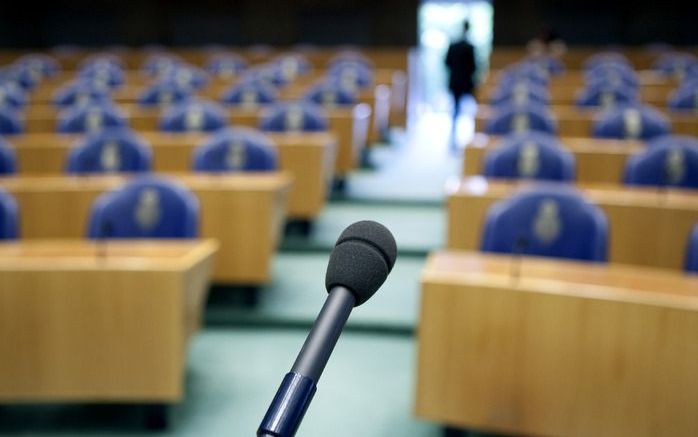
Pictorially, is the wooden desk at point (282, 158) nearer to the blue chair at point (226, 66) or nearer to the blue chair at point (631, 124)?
the blue chair at point (631, 124)

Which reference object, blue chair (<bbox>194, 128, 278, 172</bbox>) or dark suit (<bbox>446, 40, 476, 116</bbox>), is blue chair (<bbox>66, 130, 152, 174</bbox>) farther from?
dark suit (<bbox>446, 40, 476, 116</bbox>)

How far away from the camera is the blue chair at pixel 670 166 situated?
4160mm

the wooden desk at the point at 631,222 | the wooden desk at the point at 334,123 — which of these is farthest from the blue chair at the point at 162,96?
the wooden desk at the point at 631,222

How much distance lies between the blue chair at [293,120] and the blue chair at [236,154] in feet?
3.88

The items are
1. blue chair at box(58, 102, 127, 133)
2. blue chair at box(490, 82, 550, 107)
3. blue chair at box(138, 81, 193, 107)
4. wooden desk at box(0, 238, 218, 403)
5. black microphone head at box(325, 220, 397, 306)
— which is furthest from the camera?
blue chair at box(138, 81, 193, 107)

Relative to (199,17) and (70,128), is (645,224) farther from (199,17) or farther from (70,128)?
(199,17)

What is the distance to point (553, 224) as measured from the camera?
3.20 metres

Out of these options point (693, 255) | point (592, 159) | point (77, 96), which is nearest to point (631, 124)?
point (592, 159)

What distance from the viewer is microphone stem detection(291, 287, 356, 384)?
0.70 m

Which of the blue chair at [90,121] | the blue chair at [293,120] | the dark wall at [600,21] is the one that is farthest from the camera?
the dark wall at [600,21]

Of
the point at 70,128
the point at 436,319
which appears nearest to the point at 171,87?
the point at 70,128

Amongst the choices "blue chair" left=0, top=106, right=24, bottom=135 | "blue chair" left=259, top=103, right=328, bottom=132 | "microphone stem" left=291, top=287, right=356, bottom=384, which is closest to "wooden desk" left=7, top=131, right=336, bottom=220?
"blue chair" left=259, top=103, right=328, bottom=132

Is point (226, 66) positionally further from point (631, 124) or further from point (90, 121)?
point (631, 124)

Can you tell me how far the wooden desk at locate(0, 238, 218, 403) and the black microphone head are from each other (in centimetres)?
203
